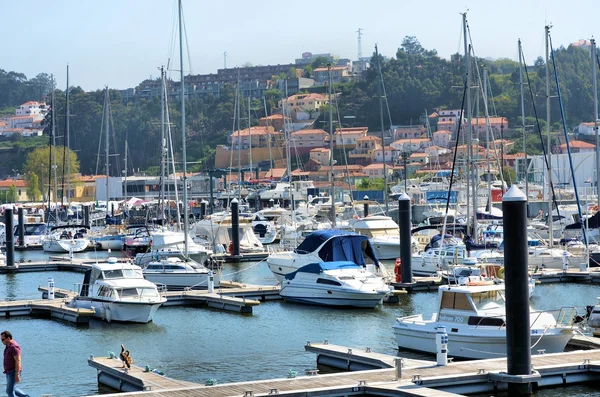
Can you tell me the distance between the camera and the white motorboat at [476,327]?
2684cm

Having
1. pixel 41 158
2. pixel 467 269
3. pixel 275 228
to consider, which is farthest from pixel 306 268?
pixel 41 158

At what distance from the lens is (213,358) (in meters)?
30.0

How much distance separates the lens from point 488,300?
92.2 ft

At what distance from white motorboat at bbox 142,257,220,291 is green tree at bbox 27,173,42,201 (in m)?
107

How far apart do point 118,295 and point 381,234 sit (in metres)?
27.6

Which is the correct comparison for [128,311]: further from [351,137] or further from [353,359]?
[351,137]

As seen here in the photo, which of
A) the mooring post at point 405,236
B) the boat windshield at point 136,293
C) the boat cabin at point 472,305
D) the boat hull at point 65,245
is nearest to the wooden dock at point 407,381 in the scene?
the boat cabin at point 472,305

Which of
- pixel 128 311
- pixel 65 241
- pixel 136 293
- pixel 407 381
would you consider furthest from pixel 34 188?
pixel 407 381

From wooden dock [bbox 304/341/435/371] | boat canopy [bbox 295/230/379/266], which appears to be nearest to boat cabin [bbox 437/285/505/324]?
wooden dock [bbox 304/341/435/371]

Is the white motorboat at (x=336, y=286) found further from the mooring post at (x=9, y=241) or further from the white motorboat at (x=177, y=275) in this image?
the mooring post at (x=9, y=241)

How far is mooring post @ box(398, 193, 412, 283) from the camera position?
4097 centimetres

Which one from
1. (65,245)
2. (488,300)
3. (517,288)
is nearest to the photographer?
(517,288)

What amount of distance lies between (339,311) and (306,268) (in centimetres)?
232

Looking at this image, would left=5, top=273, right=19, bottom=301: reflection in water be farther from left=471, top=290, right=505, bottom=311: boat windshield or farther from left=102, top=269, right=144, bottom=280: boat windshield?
left=471, top=290, right=505, bottom=311: boat windshield
